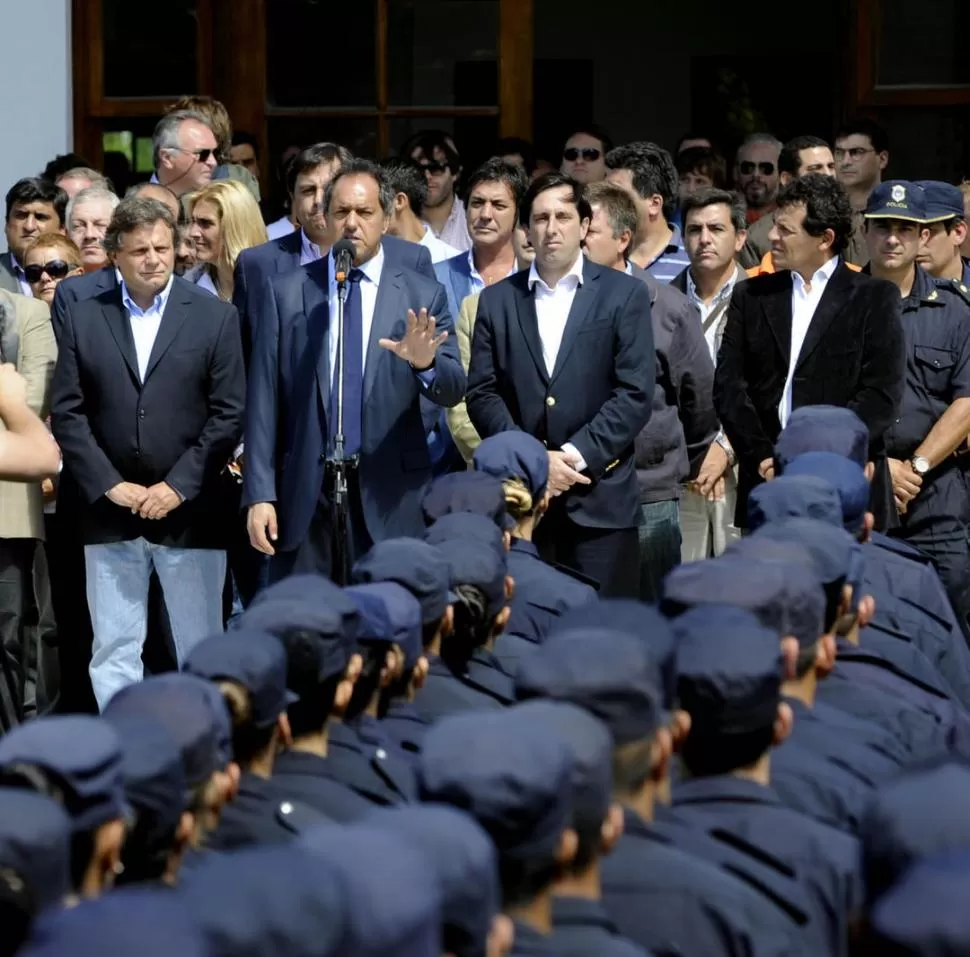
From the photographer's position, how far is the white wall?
917 cm

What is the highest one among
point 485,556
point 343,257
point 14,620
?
point 343,257

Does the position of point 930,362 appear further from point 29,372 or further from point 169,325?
point 29,372

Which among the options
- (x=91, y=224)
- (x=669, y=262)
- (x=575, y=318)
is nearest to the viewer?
(x=575, y=318)

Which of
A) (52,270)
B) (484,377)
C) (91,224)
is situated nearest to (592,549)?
(484,377)

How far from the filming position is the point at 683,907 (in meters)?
3.21

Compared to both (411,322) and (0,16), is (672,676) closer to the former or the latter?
(411,322)

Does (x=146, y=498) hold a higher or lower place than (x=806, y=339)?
lower

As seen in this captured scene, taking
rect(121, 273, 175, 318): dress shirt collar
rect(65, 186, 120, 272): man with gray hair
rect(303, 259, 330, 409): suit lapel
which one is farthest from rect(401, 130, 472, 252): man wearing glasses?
rect(303, 259, 330, 409): suit lapel

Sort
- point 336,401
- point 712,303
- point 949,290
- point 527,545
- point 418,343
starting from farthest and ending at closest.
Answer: point 712,303 → point 949,290 → point 336,401 → point 418,343 → point 527,545

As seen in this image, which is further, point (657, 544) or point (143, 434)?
point (657, 544)

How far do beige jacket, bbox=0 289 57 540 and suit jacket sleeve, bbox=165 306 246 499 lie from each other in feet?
1.30

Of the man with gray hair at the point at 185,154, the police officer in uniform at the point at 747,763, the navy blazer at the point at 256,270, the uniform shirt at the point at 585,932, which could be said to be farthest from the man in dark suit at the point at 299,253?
the uniform shirt at the point at 585,932

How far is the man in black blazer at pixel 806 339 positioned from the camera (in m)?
6.71

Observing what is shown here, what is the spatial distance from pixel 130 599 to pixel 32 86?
329cm
